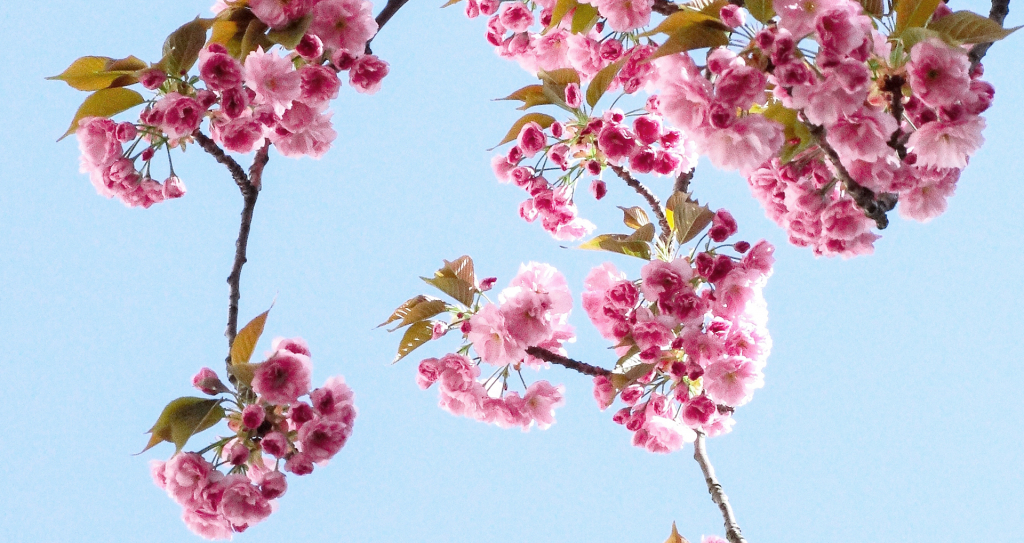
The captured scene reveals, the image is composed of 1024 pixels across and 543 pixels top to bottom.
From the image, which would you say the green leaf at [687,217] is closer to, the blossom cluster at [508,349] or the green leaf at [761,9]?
the blossom cluster at [508,349]

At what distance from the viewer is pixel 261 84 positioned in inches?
87.7

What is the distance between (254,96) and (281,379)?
0.74 metres

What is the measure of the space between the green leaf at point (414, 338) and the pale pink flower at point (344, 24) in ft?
2.77

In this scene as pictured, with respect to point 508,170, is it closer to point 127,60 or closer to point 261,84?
point 261,84

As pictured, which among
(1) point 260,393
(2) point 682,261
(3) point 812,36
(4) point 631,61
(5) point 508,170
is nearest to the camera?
(3) point 812,36

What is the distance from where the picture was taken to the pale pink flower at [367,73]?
244cm

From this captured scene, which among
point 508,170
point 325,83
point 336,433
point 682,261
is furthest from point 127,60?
point 682,261

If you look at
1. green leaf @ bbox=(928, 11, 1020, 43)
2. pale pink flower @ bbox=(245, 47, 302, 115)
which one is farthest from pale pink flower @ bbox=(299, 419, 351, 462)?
green leaf @ bbox=(928, 11, 1020, 43)

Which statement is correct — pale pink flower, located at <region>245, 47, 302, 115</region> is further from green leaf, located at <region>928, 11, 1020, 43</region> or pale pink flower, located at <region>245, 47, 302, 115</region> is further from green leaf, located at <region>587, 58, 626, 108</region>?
green leaf, located at <region>928, 11, 1020, 43</region>

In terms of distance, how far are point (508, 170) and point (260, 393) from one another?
1.28m

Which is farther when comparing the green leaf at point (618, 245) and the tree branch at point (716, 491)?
the tree branch at point (716, 491)

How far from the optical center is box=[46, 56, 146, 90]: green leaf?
7.33ft

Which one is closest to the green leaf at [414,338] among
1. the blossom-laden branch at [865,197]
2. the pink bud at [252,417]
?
the pink bud at [252,417]

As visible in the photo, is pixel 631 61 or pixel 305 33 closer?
pixel 305 33
